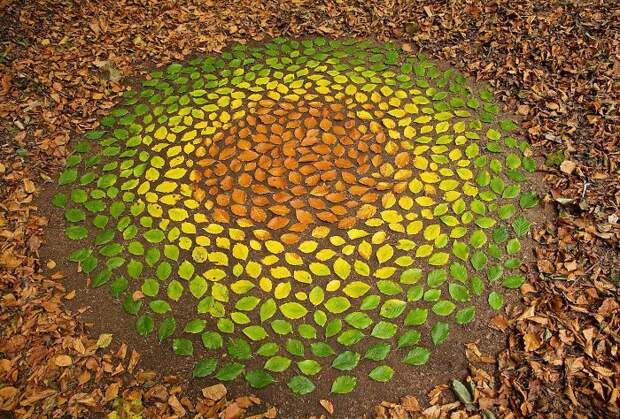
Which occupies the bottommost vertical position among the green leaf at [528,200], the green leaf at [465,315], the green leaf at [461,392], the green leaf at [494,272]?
the green leaf at [461,392]

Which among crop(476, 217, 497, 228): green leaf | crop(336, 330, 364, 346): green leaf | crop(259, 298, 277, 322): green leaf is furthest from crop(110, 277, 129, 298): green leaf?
crop(476, 217, 497, 228): green leaf

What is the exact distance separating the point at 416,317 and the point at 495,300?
0.51 metres

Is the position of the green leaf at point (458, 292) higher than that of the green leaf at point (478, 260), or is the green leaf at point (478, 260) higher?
the green leaf at point (478, 260)

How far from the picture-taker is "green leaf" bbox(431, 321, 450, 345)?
260cm

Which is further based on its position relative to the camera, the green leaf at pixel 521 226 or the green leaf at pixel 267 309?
the green leaf at pixel 521 226

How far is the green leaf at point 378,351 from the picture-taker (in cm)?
255

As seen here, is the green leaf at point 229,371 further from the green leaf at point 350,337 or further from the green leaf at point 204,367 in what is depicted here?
the green leaf at point 350,337

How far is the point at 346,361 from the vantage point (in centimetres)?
254

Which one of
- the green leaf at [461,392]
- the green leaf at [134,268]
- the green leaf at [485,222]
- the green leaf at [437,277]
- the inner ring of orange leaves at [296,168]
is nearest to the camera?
the green leaf at [461,392]

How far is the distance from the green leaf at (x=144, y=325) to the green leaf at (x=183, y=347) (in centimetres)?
18

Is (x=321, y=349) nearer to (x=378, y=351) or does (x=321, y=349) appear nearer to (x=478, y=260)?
(x=378, y=351)

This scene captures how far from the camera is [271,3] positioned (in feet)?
17.0

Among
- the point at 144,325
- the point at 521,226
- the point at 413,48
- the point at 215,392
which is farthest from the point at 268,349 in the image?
the point at 413,48

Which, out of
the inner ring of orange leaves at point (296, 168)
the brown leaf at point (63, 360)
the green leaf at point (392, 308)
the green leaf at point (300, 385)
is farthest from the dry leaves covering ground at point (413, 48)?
the inner ring of orange leaves at point (296, 168)
